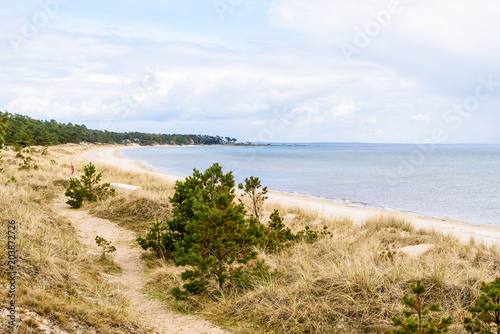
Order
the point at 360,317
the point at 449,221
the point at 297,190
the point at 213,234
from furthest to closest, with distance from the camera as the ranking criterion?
the point at 297,190 → the point at 449,221 → the point at 213,234 → the point at 360,317

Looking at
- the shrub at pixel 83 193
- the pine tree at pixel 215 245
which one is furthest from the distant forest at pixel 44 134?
the pine tree at pixel 215 245

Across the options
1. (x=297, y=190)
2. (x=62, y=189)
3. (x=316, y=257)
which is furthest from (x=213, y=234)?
→ (x=297, y=190)

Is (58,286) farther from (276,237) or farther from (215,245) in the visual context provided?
(276,237)

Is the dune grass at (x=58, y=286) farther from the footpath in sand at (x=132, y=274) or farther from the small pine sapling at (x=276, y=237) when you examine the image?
the small pine sapling at (x=276, y=237)

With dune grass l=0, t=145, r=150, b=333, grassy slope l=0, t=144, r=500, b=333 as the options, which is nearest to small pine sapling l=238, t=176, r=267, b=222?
grassy slope l=0, t=144, r=500, b=333

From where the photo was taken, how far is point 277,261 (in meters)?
6.54

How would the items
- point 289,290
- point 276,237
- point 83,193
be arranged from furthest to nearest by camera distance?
1. point 83,193
2. point 276,237
3. point 289,290

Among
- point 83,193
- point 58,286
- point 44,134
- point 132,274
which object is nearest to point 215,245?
point 58,286

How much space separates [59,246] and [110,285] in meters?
1.35

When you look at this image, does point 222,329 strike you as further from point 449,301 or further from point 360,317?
point 449,301

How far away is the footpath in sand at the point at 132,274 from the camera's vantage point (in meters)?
4.67

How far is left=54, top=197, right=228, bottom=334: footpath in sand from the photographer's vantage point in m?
4.67

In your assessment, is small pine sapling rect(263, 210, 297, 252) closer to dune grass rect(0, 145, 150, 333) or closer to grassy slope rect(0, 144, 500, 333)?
grassy slope rect(0, 144, 500, 333)

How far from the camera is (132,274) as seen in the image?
6.84 meters
